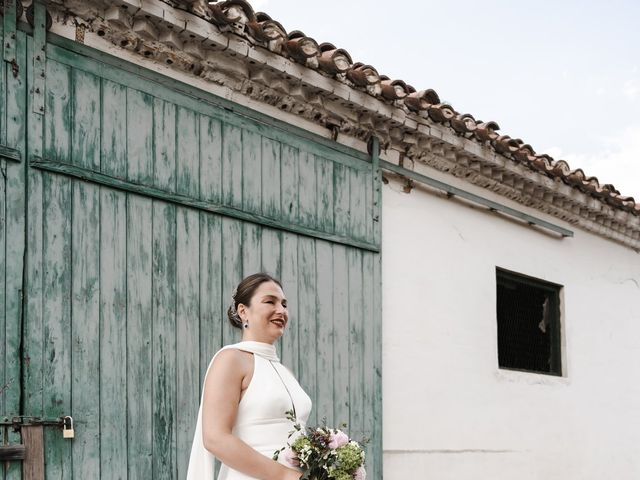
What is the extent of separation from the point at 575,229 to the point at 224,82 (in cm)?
501

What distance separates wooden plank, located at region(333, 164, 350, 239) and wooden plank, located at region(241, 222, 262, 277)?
0.79 m

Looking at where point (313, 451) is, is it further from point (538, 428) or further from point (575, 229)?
point (575, 229)

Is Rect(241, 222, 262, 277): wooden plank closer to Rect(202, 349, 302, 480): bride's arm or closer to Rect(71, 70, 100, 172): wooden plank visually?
Rect(71, 70, 100, 172): wooden plank

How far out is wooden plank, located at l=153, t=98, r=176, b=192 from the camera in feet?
17.1

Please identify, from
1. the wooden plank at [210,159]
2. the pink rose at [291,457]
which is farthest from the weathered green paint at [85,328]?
the pink rose at [291,457]

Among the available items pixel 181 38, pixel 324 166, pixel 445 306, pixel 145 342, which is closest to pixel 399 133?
pixel 324 166

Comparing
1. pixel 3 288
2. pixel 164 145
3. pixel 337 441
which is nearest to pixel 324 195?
pixel 164 145

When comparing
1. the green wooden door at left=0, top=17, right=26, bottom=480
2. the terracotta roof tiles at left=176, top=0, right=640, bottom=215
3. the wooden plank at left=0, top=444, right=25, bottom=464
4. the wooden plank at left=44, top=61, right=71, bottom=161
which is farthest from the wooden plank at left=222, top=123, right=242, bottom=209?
the wooden plank at left=0, top=444, right=25, bottom=464

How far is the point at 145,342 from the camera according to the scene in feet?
16.4

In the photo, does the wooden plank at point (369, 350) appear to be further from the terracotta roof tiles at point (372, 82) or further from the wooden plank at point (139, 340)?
the wooden plank at point (139, 340)

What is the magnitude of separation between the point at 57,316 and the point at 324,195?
2291mm

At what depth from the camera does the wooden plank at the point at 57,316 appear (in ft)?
14.8

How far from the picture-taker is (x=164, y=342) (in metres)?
5.10

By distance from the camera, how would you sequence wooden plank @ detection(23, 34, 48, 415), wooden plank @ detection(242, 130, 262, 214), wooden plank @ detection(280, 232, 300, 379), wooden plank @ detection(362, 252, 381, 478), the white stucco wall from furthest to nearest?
the white stucco wall < wooden plank @ detection(362, 252, 381, 478) < wooden plank @ detection(280, 232, 300, 379) < wooden plank @ detection(242, 130, 262, 214) < wooden plank @ detection(23, 34, 48, 415)
